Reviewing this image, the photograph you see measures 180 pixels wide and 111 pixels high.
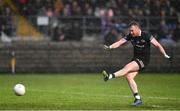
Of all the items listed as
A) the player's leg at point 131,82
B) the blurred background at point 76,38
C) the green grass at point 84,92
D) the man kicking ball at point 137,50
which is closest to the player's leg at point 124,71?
the man kicking ball at point 137,50

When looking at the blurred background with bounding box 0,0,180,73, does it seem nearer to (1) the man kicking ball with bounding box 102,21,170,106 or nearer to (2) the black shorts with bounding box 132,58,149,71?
(1) the man kicking ball with bounding box 102,21,170,106

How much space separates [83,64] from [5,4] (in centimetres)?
532

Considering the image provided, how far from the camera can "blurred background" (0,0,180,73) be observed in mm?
31406

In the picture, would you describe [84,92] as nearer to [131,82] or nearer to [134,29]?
[131,82]

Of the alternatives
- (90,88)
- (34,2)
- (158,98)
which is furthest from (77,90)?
(34,2)

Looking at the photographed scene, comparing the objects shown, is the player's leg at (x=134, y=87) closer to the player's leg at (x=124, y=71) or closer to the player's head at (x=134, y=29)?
the player's leg at (x=124, y=71)

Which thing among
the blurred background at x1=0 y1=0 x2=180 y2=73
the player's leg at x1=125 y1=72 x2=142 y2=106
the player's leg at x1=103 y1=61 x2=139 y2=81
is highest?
the player's leg at x1=103 y1=61 x2=139 y2=81

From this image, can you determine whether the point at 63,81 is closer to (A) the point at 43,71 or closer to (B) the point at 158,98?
(A) the point at 43,71

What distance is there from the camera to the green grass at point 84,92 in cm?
1708

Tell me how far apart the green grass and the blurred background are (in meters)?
1.26

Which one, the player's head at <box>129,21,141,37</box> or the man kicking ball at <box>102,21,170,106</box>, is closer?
the man kicking ball at <box>102,21,170,106</box>

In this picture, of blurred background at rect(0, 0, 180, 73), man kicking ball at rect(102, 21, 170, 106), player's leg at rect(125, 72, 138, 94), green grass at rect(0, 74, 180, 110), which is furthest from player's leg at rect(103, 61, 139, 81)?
blurred background at rect(0, 0, 180, 73)

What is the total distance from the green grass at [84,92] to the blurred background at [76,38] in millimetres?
1256

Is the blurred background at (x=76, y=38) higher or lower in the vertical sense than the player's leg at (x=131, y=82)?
lower
